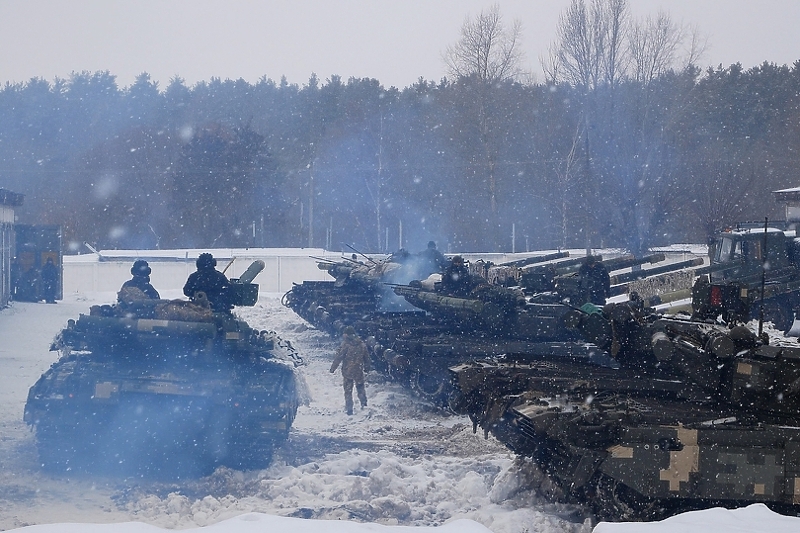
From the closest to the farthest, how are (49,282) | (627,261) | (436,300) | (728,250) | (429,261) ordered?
(436,300) < (627,261) < (429,261) < (728,250) < (49,282)

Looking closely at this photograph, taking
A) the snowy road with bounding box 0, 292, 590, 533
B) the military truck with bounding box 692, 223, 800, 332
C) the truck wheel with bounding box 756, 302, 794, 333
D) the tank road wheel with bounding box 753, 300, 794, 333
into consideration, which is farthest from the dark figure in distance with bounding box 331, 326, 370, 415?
the truck wheel with bounding box 756, 302, 794, 333

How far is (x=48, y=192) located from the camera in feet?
114

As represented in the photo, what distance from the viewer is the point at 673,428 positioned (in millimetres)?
7102

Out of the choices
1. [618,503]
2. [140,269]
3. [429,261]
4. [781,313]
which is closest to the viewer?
[618,503]

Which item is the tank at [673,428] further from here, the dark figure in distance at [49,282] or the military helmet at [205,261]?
the dark figure in distance at [49,282]

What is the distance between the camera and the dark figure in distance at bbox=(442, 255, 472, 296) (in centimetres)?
1461

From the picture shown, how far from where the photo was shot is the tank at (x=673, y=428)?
7043 millimetres

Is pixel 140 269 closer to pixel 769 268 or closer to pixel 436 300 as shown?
pixel 436 300

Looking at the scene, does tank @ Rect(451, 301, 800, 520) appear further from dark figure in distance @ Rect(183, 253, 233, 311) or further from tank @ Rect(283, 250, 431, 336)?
tank @ Rect(283, 250, 431, 336)

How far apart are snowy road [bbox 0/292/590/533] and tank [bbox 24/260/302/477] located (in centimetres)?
34

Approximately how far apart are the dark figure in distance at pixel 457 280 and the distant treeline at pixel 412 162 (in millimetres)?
15385

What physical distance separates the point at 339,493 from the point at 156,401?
7.21ft

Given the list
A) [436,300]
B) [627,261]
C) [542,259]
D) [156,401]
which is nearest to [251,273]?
[436,300]

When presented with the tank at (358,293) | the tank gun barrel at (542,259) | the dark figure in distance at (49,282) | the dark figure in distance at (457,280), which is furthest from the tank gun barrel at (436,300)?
the dark figure in distance at (49,282)
